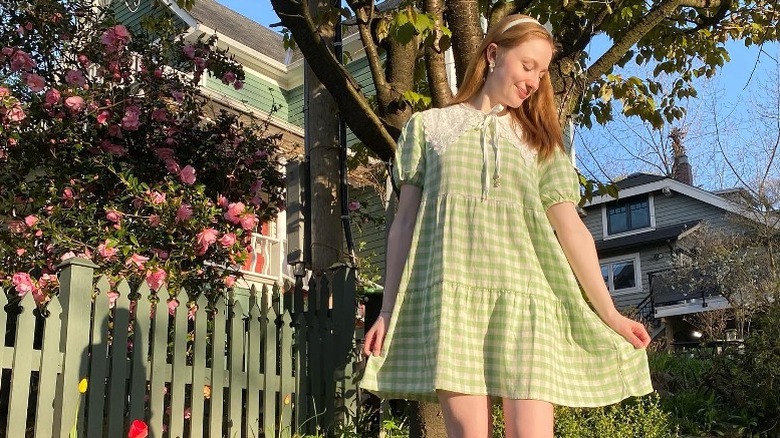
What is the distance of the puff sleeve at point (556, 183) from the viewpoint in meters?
2.42

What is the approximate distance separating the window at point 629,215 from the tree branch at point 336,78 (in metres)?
22.9

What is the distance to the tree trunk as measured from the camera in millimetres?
4945

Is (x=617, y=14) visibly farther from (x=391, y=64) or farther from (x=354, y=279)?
(x=354, y=279)

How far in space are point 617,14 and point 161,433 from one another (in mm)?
3241

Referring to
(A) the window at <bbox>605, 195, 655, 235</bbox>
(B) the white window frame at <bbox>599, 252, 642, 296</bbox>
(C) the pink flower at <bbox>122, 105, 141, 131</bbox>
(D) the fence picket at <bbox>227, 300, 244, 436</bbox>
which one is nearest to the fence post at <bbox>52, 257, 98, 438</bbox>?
(D) the fence picket at <bbox>227, 300, 244, 436</bbox>

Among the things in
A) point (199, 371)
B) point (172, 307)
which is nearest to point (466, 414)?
point (199, 371)

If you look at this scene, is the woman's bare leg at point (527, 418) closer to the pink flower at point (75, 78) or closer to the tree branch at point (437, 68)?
the tree branch at point (437, 68)

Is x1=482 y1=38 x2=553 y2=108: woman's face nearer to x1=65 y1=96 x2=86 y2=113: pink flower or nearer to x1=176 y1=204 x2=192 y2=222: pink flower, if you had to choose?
x1=176 y1=204 x2=192 y2=222: pink flower

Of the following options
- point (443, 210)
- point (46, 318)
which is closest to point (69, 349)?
point (46, 318)

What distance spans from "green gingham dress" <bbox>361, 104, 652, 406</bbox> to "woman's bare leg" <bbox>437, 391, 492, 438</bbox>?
33 mm

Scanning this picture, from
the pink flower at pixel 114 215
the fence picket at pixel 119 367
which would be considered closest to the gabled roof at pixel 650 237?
the pink flower at pixel 114 215

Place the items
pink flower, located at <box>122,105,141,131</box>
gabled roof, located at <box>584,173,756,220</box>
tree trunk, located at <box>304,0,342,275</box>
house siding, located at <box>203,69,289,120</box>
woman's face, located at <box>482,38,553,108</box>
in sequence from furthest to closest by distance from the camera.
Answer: gabled roof, located at <box>584,173,756,220</box>, house siding, located at <box>203,69,289,120</box>, pink flower, located at <box>122,105,141,131</box>, tree trunk, located at <box>304,0,342,275</box>, woman's face, located at <box>482,38,553,108</box>

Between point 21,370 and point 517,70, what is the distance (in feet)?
7.74

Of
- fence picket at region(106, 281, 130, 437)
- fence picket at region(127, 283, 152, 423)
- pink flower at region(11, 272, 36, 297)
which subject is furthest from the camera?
pink flower at region(11, 272, 36, 297)
